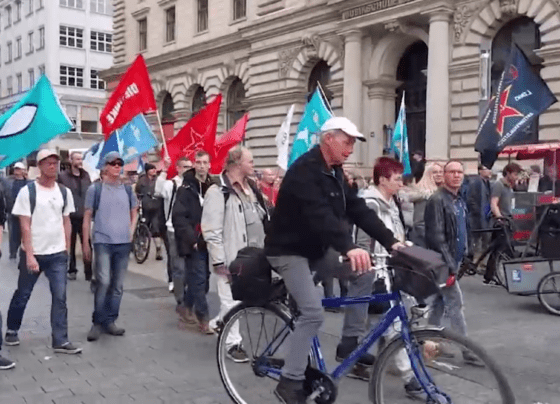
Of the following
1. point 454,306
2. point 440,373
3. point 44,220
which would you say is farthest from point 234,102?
point 440,373

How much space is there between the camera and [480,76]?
62.1ft

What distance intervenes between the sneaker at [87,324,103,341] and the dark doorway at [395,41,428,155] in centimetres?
1690

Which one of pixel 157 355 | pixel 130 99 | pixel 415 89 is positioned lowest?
pixel 157 355

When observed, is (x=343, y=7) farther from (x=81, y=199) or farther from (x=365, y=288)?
(x=365, y=288)

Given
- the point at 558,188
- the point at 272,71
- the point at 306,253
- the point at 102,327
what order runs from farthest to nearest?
1. the point at 272,71
2. the point at 558,188
3. the point at 102,327
4. the point at 306,253

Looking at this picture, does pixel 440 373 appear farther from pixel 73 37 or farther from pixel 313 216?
pixel 73 37

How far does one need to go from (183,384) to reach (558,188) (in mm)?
7271

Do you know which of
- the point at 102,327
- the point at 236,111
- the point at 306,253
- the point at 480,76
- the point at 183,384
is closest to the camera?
the point at 306,253

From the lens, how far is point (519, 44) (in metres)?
19.7

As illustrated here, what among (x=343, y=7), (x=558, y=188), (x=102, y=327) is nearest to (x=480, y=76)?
(x=343, y=7)

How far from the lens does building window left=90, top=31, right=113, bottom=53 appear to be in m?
60.1

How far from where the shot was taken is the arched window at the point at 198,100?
109ft

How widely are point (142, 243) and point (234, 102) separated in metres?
18.1

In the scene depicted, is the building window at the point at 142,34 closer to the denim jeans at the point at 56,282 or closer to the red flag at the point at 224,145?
the red flag at the point at 224,145
